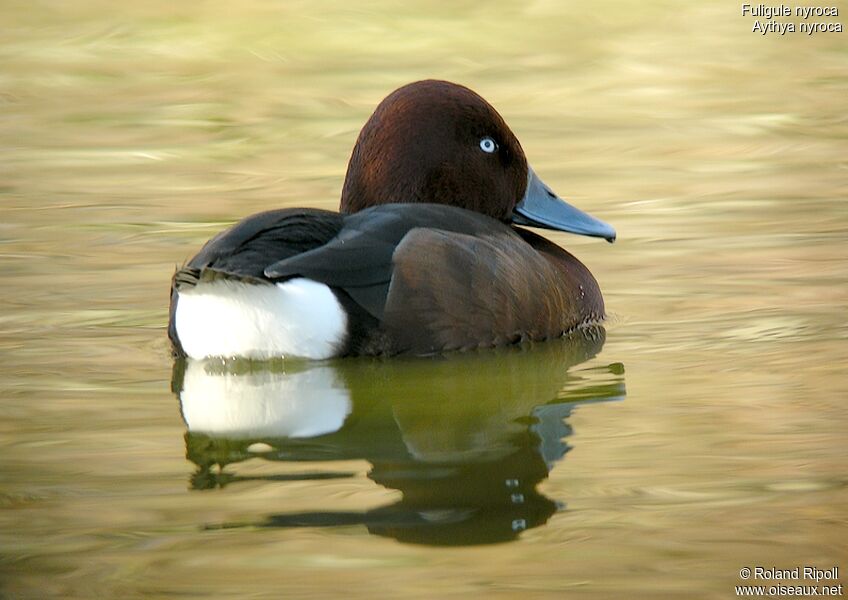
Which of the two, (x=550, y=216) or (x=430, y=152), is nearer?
(x=430, y=152)

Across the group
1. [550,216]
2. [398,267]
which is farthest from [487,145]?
[398,267]

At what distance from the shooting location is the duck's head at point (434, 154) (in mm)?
6055

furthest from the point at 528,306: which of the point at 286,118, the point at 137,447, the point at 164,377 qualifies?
the point at 286,118

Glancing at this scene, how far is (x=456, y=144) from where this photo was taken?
615 centimetres

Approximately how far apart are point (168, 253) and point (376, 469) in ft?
10.6

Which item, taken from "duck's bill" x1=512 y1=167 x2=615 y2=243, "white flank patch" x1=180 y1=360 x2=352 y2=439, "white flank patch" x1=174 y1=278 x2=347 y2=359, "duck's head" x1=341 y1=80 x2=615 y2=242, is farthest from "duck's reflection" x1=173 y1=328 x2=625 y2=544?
"duck's head" x1=341 y1=80 x2=615 y2=242

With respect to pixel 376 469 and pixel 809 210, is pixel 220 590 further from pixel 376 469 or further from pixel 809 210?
pixel 809 210

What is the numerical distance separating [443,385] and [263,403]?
0.59m

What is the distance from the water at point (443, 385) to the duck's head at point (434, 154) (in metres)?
0.70

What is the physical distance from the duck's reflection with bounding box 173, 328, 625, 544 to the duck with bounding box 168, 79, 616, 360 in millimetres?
101

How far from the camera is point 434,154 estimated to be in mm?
6102

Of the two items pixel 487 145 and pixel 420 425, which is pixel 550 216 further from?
pixel 420 425

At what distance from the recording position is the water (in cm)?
376

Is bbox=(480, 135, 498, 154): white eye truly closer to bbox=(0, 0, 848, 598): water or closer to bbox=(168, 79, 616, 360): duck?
bbox=(168, 79, 616, 360): duck
